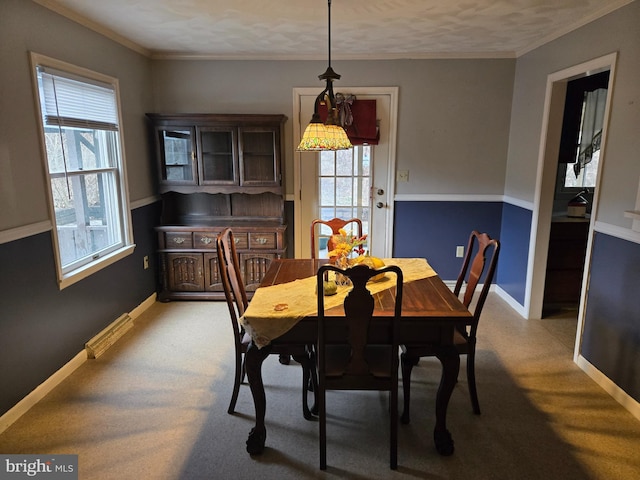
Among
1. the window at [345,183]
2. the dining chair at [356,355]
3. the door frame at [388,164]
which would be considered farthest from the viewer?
the window at [345,183]

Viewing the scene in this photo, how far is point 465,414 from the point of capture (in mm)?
2342

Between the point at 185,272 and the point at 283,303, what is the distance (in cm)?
229

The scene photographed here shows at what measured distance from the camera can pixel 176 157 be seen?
3.99 meters

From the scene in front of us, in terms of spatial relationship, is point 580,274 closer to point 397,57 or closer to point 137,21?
point 397,57

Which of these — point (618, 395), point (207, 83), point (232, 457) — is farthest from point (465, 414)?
point (207, 83)

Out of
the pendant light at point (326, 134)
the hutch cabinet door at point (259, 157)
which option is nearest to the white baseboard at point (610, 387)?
the pendant light at point (326, 134)

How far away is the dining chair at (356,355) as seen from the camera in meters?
1.75

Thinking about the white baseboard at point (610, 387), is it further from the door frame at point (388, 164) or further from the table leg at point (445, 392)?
the door frame at point (388, 164)

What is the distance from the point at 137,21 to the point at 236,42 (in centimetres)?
83

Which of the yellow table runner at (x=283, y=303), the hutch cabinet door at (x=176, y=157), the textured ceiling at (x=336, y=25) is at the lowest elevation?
the yellow table runner at (x=283, y=303)

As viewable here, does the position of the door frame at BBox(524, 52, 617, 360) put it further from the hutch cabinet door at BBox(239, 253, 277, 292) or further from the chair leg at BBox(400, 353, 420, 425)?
the hutch cabinet door at BBox(239, 253, 277, 292)

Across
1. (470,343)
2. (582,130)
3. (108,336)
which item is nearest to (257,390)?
(470,343)

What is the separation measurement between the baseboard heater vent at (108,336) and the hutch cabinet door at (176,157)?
134cm

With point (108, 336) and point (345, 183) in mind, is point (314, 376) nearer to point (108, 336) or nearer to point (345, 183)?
point (108, 336)
